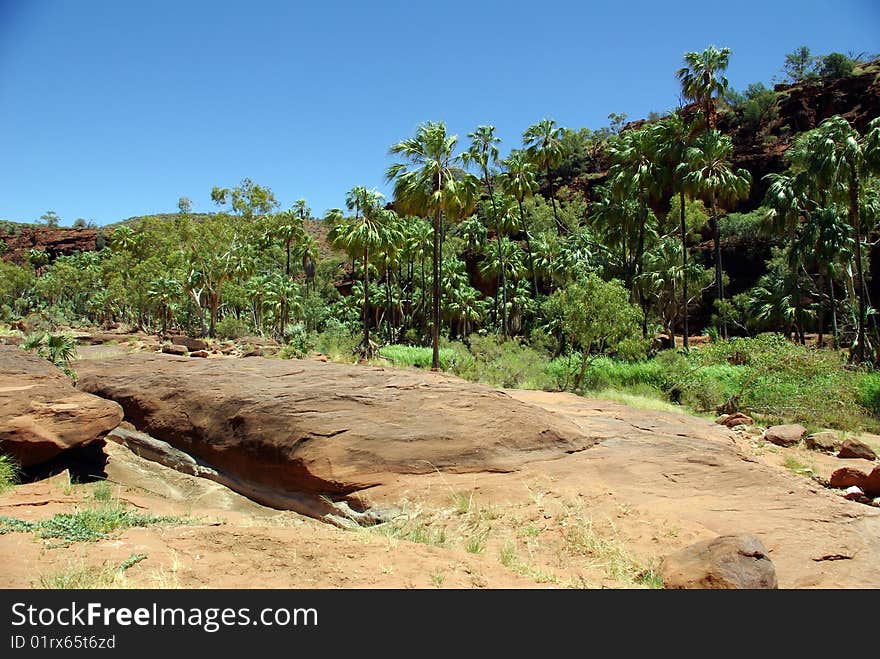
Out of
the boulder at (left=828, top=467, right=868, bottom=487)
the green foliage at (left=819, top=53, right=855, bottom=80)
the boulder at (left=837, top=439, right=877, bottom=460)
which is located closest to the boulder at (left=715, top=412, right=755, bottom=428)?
the boulder at (left=837, top=439, right=877, bottom=460)

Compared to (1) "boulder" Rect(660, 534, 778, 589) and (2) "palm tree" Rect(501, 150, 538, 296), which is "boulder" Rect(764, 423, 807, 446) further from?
(2) "palm tree" Rect(501, 150, 538, 296)

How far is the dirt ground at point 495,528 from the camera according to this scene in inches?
208

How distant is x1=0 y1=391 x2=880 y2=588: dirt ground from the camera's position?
17.3ft

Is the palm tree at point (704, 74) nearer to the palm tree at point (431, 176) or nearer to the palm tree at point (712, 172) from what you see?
the palm tree at point (712, 172)

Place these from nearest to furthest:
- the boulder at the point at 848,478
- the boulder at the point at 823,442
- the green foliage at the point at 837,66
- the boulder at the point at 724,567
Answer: the boulder at the point at 724,567 < the boulder at the point at 848,478 < the boulder at the point at 823,442 < the green foliage at the point at 837,66

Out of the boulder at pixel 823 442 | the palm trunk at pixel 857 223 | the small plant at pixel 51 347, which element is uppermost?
the palm trunk at pixel 857 223

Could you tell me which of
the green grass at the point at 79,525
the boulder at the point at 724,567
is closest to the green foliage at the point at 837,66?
the boulder at the point at 724,567

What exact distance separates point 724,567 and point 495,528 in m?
2.98

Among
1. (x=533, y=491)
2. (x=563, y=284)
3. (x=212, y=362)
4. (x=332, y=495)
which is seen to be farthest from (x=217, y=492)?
(x=563, y=284)

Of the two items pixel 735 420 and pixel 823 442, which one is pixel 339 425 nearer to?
pixel 823 442

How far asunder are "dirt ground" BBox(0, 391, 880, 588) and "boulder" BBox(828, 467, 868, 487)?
1850 mm

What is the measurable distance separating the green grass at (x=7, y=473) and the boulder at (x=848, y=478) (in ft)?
45.2

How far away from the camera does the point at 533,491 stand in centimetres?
845
